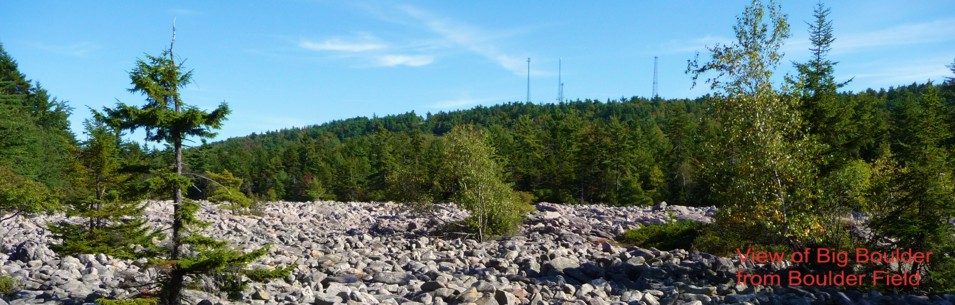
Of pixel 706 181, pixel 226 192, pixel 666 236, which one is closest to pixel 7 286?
pixel 226 192

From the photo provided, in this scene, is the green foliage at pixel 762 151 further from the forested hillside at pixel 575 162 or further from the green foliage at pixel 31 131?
the green foliage at pixel 31 131

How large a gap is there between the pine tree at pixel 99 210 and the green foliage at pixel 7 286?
100 centimetres

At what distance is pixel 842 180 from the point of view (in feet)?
39.4

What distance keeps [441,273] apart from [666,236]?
428 inches

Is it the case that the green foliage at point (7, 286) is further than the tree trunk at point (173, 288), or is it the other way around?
the green foliage at point (7, 286)

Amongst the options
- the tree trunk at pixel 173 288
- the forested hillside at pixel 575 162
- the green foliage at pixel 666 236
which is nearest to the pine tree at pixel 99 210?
the tree trunk at pixel 173 288

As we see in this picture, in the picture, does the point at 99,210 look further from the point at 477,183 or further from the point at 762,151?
the point at 762,151

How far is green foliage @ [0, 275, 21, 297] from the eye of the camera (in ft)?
39.0

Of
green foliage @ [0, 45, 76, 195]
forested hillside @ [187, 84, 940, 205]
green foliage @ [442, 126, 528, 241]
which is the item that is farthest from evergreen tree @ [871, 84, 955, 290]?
green foliage @ [0, 45, 76, 195]

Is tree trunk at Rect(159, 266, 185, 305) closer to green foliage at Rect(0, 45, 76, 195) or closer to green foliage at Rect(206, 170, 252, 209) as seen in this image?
green foliage at Rect(206, 170, 252, 209)

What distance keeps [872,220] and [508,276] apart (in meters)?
8.33

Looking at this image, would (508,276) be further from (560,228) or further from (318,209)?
(318,209)

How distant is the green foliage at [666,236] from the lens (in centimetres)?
2089

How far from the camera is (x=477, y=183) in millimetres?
21734
